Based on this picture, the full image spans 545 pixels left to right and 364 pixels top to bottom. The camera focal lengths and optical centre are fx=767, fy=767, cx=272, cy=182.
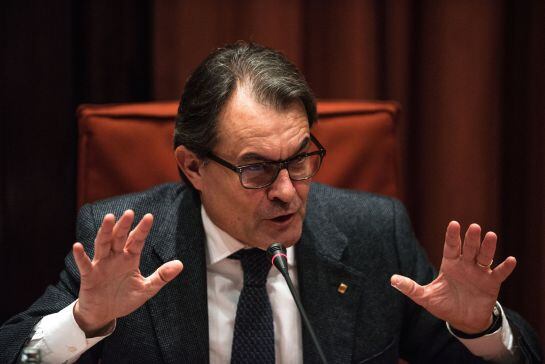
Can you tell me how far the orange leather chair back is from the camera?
2037 mm

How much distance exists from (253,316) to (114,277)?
0.38 m

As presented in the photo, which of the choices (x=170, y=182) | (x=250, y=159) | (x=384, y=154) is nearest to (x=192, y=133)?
(x=250, y=159)

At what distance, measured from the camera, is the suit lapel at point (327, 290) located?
179 centimetres

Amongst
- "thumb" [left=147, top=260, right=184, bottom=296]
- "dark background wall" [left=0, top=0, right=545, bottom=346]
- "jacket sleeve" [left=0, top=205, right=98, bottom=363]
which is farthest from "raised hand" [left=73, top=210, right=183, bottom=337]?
"dark background wall" [left=0, top=0, right=545, bottom=346]

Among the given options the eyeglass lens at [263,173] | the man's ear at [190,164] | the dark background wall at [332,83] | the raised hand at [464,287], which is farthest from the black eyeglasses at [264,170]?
the dark background wall at [332,83]

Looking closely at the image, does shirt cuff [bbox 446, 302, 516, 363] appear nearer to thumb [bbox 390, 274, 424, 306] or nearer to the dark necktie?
thumb [bbox 390, 274, 424, 306]

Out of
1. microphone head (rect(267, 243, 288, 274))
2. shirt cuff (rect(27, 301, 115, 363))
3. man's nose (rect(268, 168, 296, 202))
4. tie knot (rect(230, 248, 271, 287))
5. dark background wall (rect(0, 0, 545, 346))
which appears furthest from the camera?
dark background wall (rect(0, 0, 545, 346))

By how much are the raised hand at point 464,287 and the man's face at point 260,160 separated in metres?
0.30

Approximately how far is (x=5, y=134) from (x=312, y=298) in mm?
1096

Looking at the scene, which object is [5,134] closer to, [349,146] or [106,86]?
[106,86]

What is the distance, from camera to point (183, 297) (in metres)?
1.76

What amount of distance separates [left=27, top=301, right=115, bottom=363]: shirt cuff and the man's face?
0.37 meters

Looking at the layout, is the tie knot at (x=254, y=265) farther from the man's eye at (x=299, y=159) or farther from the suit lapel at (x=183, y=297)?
the man's eye at (x=299, y=159)

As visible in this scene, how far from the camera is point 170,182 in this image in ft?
6.78
